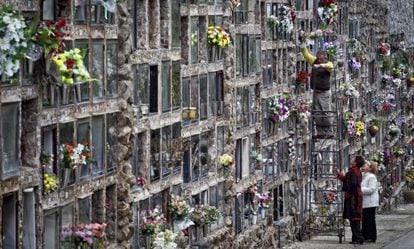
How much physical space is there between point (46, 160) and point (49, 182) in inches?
9.7

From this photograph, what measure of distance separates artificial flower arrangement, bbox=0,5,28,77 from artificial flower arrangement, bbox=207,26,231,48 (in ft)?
28.9

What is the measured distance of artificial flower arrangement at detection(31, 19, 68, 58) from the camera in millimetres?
16547

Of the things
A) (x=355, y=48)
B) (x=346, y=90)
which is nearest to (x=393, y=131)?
(x=355, y=48)

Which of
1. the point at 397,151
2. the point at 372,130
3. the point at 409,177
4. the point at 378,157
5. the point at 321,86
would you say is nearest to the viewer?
the point at 321,86

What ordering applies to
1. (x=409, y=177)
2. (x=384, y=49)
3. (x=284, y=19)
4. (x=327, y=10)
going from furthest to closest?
(x=409, y=177) → (x=384, y=49) → (x=327, y=10) → (x=284, y=19)

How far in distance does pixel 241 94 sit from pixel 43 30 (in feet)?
35.2

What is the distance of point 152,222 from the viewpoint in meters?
21.5

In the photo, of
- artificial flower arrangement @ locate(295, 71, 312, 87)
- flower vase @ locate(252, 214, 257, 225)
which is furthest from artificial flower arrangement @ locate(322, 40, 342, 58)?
flower vase @ locate(252, 214, 257, 225)

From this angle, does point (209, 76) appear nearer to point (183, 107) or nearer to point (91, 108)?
point (183, 107)

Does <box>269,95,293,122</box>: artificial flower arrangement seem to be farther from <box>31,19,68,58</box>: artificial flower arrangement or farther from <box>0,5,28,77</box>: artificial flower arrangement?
<box>0,5,28,77</box>: artificial flower arrangement

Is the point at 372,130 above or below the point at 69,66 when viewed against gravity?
below

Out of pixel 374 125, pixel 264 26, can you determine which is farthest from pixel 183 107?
pixel 374 125

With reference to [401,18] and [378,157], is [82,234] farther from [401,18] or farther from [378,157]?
[401,18]

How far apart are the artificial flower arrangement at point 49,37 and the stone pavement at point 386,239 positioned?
1134cm
